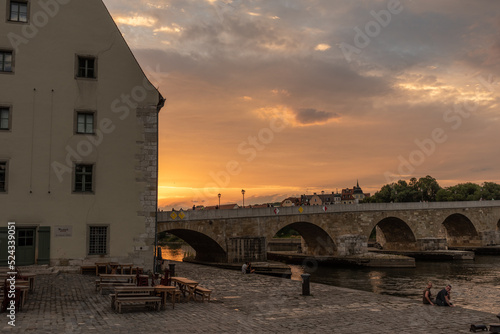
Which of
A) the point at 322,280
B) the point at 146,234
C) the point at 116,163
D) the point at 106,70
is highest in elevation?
the point at 106,70

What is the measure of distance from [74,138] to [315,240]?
3150 cm

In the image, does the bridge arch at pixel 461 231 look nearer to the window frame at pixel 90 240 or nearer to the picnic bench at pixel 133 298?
the window frame at pixel 90 240

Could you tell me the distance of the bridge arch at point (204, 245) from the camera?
112 ft

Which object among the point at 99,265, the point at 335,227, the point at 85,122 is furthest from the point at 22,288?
the point at 335,227

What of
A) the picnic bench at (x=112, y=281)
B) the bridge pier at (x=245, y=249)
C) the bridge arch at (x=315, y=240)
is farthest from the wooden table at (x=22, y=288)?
the bridge arch at (x=315, y=240)

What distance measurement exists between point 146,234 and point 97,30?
9758 millimetres

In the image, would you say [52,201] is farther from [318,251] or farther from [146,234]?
[318,251]

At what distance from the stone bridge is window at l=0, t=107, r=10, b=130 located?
43.0 ft

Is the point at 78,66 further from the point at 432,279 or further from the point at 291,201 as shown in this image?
the point at 291,201

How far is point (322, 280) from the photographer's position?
31859mm

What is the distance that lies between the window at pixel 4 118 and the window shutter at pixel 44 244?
464cm

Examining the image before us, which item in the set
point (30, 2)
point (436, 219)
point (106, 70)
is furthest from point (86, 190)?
point (436, 219)

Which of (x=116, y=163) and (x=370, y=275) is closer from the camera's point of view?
(x=116, y=163)

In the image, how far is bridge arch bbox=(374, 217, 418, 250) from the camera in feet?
168
